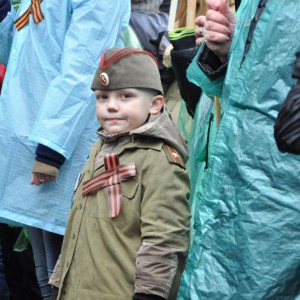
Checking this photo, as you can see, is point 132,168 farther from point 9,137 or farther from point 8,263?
point 8,263

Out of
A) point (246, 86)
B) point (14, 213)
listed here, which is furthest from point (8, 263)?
point (246, 86)

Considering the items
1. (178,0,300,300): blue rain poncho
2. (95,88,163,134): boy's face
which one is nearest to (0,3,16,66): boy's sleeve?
(95,88,163,134): boy's face

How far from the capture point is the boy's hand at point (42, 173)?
358 centimetres

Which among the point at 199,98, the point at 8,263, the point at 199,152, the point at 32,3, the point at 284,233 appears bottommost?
the point at 8,263

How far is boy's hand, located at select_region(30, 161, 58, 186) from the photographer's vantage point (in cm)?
358

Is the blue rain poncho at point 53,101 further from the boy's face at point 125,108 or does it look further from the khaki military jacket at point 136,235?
the khaki military jacket at point 136,235

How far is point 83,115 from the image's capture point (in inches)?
146

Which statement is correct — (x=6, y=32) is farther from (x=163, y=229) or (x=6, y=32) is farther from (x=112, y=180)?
(x=163, y=229)

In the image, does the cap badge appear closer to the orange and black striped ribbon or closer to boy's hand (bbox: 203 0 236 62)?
boy's hand (bbox: 203 0 236 62)

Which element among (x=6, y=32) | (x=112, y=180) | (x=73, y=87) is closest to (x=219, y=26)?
(x=112, y=180)

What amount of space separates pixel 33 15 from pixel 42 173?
0.87 meters

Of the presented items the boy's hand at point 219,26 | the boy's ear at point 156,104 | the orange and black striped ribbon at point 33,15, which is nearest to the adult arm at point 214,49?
the boy's hand at point 219,26

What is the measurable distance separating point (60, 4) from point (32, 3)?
0.20 m

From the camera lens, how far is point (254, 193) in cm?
208
